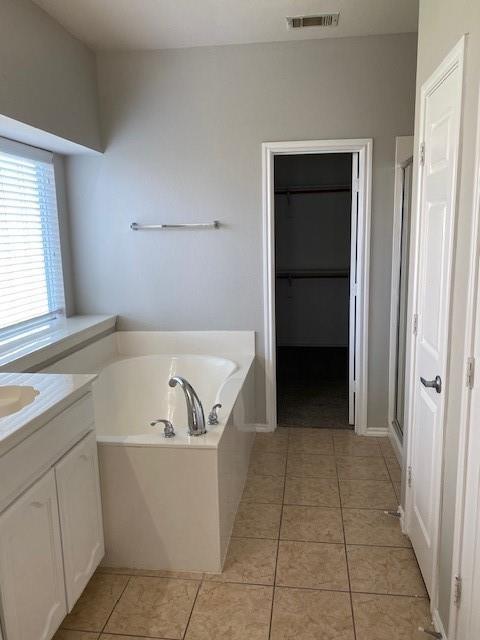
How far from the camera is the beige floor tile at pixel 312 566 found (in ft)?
6.82

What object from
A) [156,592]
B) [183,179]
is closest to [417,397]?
[156,592]

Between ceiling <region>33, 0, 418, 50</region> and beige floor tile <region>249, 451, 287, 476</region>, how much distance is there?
262 cm

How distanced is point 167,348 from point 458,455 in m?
2.41

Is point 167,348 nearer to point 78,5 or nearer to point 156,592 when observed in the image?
point 156,592

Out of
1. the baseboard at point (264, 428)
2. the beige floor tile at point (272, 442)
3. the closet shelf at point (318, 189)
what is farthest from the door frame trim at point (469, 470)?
the closet shelf at point (318, 189)

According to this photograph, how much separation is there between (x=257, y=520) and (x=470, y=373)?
1.51 meters

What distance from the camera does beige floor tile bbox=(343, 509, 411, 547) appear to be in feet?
7.68

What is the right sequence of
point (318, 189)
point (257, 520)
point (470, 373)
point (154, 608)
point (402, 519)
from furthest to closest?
Answer: point (318, 189)
point (257, 520)
point (402, 519)
point (154, 608)
point (470, 373)

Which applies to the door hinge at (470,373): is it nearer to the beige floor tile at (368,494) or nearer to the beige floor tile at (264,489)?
the beige floor tile at (368,494)

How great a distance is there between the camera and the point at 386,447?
335 cm

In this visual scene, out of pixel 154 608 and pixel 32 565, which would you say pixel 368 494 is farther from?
pixel 32 565

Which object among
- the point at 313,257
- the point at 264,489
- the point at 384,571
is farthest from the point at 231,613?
the point at 313,257

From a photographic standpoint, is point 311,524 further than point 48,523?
Yes

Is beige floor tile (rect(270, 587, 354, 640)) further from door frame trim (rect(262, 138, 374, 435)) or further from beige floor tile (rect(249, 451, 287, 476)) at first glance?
door frame trim (rect(262, 138, 374, 435))
